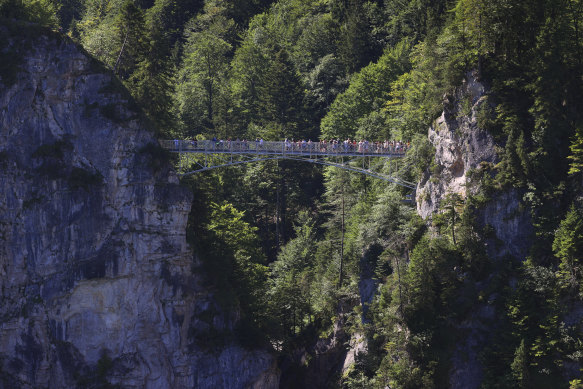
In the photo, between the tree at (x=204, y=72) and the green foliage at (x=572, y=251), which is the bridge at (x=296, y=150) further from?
the tree at (x=204, y=72)

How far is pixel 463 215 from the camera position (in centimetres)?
4050

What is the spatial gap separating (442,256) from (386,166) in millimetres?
10609

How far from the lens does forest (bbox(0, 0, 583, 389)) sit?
3772 cm

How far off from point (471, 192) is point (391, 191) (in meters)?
7.19

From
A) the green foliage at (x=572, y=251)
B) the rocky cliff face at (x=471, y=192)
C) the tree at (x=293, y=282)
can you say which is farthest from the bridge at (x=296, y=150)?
the green foliage at (x=572, y=251)

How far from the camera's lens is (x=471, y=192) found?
41.1 m

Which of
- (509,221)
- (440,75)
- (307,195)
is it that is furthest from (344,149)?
(307,195)

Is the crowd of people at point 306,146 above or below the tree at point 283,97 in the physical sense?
below

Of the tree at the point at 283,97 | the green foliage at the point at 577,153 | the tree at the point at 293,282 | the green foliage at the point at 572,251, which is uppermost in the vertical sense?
the tree at the point at 283,97

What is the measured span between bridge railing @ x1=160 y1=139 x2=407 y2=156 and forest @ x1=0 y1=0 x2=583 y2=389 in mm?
1912

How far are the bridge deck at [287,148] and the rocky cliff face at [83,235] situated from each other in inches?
80.2

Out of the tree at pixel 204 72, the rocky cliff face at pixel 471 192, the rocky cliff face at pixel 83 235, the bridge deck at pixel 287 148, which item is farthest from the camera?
the tree at pixel 204 72

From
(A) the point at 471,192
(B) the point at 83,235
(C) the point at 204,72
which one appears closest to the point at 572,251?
(A) the point at 471,192

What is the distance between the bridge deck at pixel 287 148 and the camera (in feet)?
147
